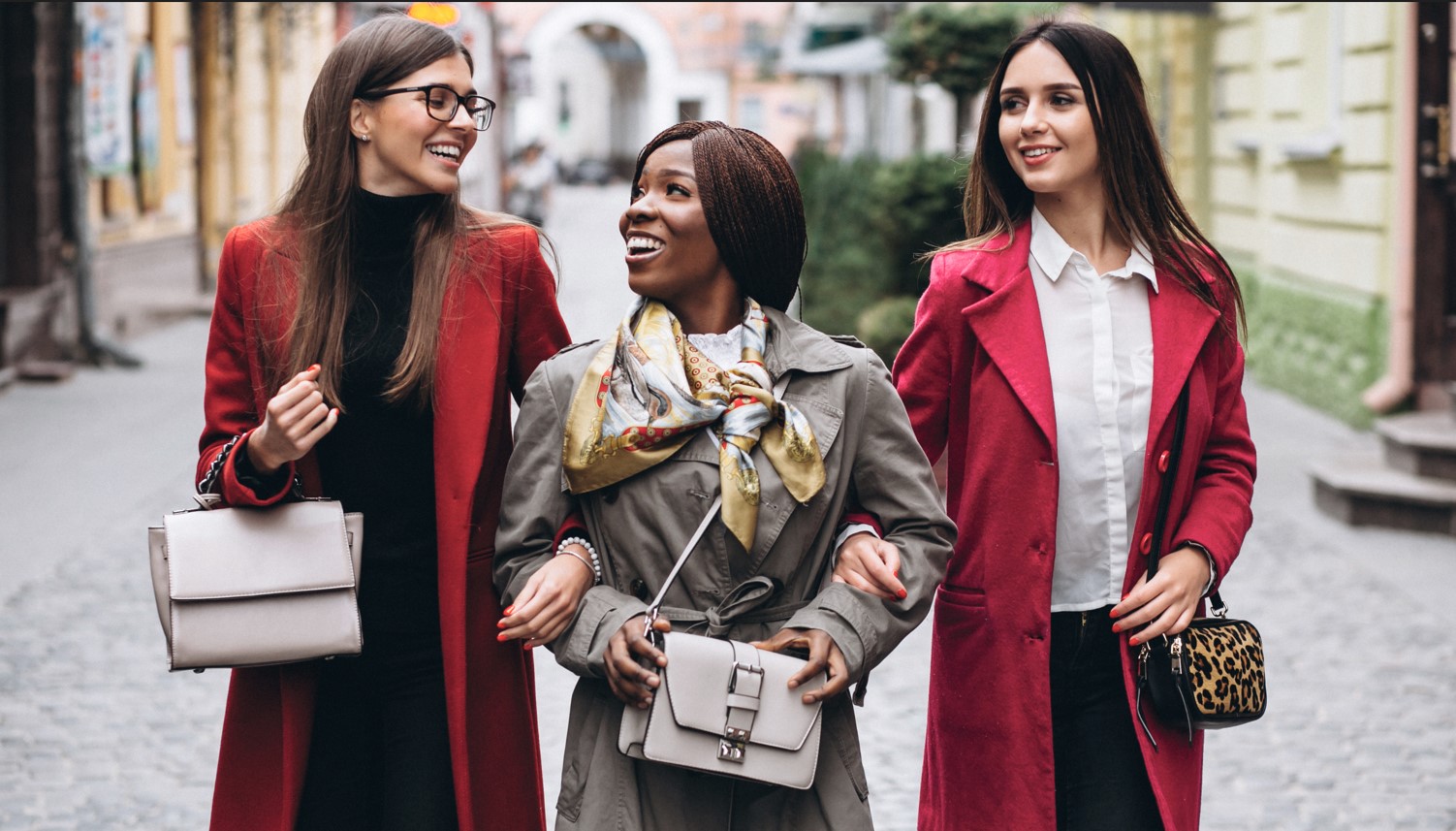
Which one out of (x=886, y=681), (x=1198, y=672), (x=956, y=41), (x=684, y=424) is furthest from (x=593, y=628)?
(x=956, y=41)

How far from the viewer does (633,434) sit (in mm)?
2625

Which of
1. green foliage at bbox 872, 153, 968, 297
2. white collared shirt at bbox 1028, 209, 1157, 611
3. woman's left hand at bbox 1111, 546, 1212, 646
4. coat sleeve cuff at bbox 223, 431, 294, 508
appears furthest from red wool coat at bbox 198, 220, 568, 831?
green foliage at bbox 872, 153, 968, 297

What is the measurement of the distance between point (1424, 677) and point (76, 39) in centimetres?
1227

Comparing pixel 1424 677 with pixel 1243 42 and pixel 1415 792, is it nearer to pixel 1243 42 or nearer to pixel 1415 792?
pixel 1415 792

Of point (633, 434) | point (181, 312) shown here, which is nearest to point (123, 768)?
point (633, 434)

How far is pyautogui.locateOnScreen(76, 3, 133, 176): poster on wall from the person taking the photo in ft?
51.8

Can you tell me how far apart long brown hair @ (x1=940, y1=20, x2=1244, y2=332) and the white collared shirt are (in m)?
0.17

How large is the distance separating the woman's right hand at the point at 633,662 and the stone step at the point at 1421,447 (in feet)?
24.1

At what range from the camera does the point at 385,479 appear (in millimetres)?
3037

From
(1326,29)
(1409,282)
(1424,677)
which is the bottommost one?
(1424,677)

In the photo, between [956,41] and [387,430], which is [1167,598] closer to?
[387,430]

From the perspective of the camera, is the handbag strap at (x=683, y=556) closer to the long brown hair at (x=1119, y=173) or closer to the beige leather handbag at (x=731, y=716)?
the beige leather handbag at (x=731, y=716)

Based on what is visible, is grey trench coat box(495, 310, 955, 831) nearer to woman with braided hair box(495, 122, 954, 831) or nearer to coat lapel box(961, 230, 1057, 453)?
woman with braided hair box(495, 122, 954, 831)

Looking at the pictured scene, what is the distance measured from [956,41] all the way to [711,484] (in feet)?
35.2
